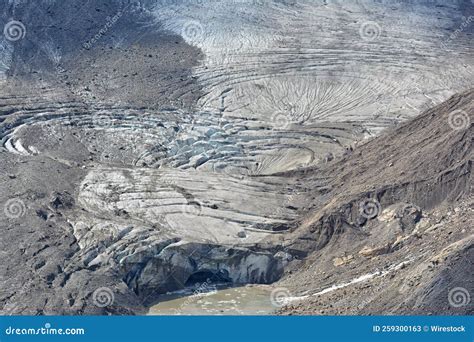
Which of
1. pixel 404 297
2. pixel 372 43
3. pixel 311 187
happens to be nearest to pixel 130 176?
pixel 311 187

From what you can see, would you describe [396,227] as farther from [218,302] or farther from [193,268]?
[193,268]

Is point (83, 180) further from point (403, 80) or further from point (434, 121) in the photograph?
point (403, 80)

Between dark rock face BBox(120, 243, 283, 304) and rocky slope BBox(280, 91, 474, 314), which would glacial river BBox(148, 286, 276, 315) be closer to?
dark rock face BBox(120, 243, 283, 304)

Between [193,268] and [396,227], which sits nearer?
[396,227]

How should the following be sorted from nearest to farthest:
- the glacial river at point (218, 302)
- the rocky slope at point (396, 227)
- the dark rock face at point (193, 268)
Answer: the rocky slope at point (396, 227)
the glacial river at point (218, 302)
the dark rock face at point (193, 268)

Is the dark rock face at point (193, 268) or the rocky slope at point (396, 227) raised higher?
the rocky slope at point (396, 227)

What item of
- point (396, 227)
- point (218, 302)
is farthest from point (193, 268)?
point (396, 227)

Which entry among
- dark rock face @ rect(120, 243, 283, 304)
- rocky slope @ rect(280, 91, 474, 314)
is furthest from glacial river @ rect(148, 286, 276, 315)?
rocky slope @ rect(280, 91, 474, 314)

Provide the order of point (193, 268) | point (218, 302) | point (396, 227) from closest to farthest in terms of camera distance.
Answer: point (218, 302) → point (396, 227) → point (193, 268)

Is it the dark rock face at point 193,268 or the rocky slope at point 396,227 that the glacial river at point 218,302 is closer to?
the dark rock face at point 193,268

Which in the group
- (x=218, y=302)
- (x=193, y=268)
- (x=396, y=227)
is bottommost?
(x=218, y=302)

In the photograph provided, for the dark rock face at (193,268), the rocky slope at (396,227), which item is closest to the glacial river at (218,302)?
the dark rock face at (193,268)
